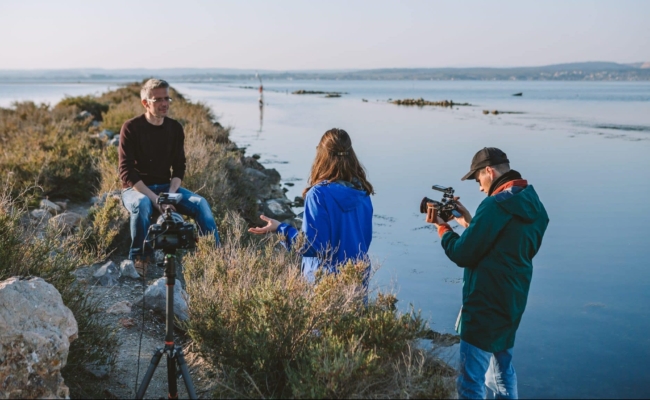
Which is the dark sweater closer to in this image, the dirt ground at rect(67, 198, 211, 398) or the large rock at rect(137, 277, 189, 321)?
the dirt ground at rect(67, 198, 211, 398)

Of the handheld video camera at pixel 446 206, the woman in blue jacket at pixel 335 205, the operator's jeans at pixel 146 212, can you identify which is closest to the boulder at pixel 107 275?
the operator's jeans at pixel 146 212

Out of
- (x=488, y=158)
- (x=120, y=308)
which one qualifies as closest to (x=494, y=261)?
(x=488, y=158)

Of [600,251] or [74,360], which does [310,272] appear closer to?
[74,360]

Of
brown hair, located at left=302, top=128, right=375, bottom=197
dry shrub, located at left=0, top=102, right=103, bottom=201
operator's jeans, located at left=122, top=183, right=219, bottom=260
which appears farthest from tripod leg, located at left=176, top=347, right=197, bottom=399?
dry shrub, located at left=0, top=102, right=103, bottom=201

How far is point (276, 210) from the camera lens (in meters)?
11.0

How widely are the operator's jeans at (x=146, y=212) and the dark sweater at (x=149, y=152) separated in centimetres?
12

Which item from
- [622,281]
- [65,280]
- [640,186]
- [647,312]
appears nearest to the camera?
[65,280]

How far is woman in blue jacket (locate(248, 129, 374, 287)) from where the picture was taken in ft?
13.5

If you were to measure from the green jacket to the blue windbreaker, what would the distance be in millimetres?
817

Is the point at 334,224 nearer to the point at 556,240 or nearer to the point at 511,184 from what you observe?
the point at 511,184

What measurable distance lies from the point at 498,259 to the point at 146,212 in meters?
3.40

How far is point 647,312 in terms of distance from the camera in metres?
6.77

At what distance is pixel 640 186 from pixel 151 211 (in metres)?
11.5

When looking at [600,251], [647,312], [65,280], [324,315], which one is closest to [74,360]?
[65,280]
